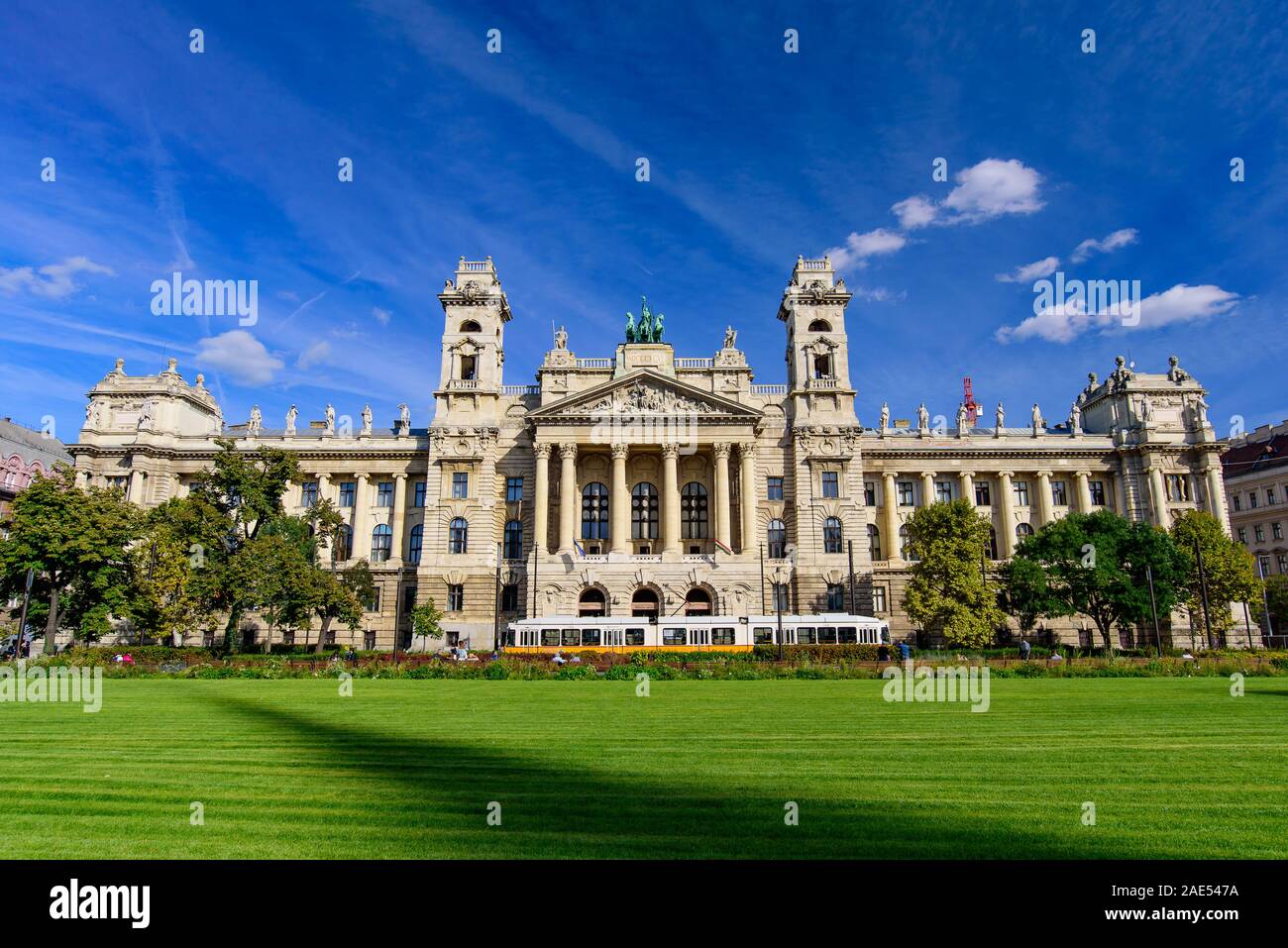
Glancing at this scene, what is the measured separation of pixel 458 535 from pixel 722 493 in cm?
2228

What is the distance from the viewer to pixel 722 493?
2357 inches

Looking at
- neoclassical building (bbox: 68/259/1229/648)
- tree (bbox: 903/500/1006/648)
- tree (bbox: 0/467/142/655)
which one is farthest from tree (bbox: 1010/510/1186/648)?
tree (bbox: 0/467/142/655)

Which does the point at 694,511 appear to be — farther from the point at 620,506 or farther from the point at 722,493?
the point at 620,506

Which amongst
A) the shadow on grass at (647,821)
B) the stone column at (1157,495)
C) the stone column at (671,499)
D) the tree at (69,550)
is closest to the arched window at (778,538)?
the stone column at (671,499)

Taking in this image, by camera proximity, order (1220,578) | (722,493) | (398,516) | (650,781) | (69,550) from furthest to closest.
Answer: (398,516) → (722,493) → (1220,578) → (69,550) → (650,781)

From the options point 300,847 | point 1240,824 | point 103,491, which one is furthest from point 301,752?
point 103,491

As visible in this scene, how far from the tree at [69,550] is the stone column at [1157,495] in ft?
260

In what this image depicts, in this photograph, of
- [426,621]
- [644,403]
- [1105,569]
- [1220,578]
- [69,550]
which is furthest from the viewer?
[644,403]

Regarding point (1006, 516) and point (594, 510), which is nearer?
point (594, 510)

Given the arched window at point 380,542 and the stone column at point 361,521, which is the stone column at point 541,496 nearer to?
the arched window at point 380,542

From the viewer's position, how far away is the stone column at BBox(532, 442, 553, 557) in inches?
2330

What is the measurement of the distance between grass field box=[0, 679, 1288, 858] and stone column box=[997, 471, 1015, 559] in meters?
51.0

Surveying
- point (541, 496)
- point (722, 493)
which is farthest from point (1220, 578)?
point (541, 496)
